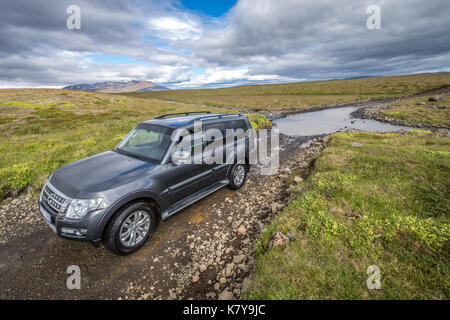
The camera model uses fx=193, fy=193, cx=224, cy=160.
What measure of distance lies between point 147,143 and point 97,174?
1.51 meters

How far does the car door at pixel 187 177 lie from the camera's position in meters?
4.55

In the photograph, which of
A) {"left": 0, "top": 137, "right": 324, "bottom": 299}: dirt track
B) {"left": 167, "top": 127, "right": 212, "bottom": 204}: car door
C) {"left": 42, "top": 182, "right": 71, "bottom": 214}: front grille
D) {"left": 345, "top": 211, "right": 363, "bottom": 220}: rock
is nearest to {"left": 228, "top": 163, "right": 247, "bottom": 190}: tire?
{"left": 0, "top": 137, "right": 324, "bottom": 299}: dirt track

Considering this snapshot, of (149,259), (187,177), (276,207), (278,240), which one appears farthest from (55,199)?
(276,207)

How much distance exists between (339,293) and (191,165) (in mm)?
3797

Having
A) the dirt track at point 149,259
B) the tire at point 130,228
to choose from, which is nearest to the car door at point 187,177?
the tire at point 130,228

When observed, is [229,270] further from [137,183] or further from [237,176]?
[237,176]

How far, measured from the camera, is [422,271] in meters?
3.17

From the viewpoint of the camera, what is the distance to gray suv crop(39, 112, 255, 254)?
3537mm

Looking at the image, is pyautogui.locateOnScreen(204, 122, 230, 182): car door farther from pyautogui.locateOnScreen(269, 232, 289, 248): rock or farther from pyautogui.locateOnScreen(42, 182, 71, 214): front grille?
pyautogui.locateOnScreen(42, 182, 71, 214): front grille

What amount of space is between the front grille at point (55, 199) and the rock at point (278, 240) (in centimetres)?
399

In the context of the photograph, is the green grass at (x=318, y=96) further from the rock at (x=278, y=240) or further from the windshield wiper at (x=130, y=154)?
the rock at (x=278, y=240)
